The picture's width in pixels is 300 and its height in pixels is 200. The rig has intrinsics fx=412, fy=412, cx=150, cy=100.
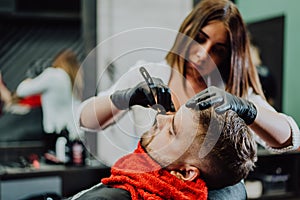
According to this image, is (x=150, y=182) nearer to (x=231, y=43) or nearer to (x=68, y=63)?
(x=231, y=43)

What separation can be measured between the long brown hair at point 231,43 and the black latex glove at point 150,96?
143 millimetres

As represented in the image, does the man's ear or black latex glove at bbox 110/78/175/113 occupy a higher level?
black latex glove at bbox 110/78/175/113

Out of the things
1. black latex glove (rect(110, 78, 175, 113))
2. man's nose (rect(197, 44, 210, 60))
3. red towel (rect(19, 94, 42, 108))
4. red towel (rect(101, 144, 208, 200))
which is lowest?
red towel (rect(19, 94, 42, 108))

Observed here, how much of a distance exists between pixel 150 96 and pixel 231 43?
0.99 ft

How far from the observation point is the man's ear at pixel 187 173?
Result: 3.35 ft

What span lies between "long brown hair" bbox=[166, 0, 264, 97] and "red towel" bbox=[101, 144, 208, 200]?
0.89 ft

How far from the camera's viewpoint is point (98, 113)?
1122 millimetres

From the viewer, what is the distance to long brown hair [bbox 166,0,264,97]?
3.70ft

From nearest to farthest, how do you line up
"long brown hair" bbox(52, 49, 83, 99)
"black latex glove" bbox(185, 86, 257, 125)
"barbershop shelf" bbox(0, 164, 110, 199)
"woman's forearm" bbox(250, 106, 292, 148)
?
"black latex glove" bbox(185, 86, 257, 125)
"woman's forearm" bbox(250, 106, 292, 148)
"long brown hair" bbox(52, 49, 83, 99)
"barbershop shelf" bbox(0, 164, 110, 199)

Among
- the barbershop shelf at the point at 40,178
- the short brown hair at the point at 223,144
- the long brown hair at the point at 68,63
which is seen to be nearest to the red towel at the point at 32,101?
the long brown hair at the point at 68,63

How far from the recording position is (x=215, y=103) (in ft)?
3.12

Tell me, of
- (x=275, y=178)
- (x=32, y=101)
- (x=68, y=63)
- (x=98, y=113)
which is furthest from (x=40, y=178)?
(x=275, y=178)

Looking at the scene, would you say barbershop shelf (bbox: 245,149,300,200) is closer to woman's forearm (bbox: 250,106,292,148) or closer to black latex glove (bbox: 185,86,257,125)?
woman's forearm (bbox: 250,106,292,148)

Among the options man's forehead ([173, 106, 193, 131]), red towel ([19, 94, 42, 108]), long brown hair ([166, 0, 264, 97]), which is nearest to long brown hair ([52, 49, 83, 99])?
red towel ([19, 94, 42, 108])
